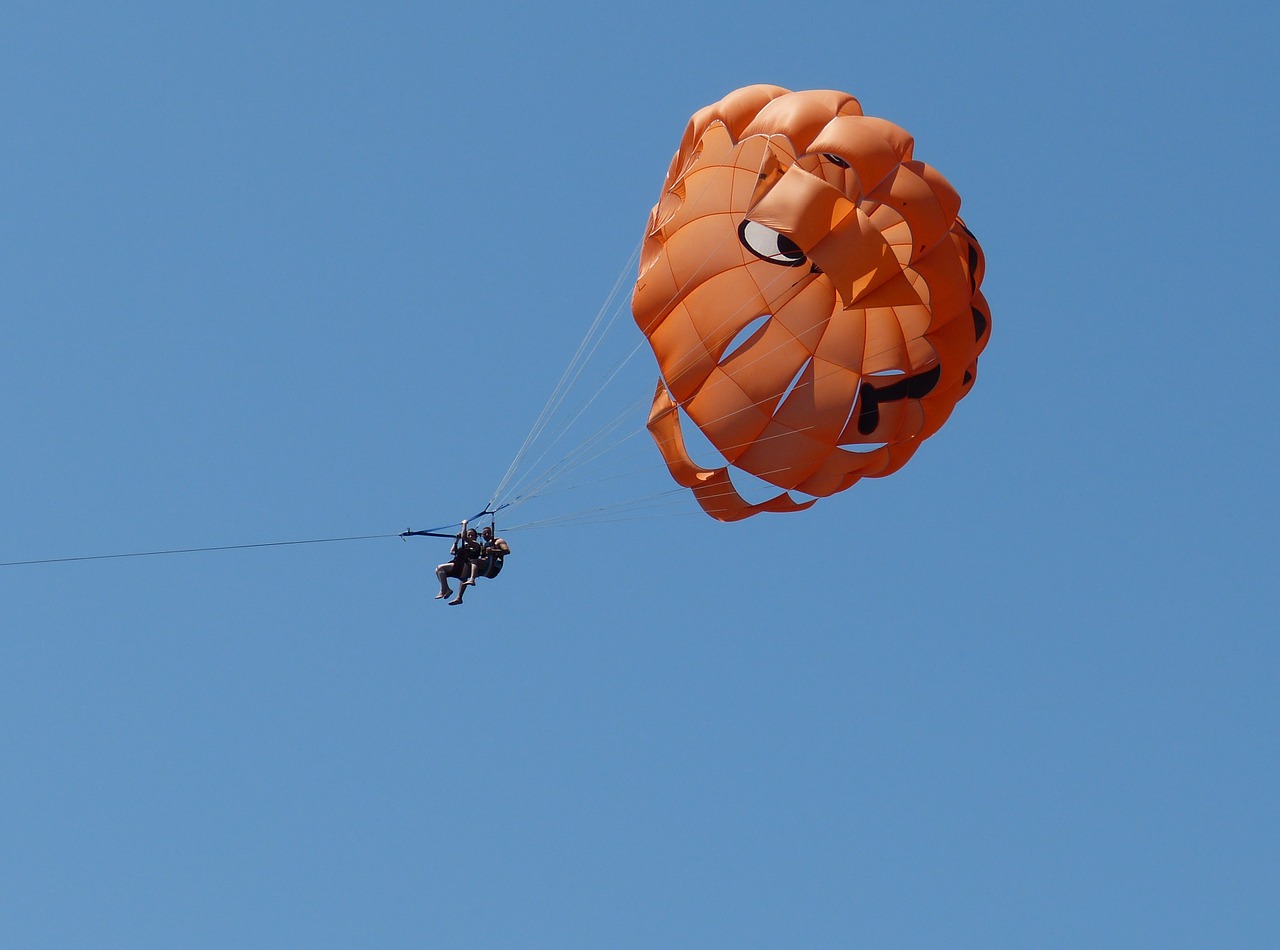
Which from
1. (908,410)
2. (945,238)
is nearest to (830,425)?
(908,410)

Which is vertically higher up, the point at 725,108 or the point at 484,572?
the point at 725,108

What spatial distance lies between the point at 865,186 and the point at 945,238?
0.93 m

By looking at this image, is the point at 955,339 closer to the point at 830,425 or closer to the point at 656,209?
the point at 830,425

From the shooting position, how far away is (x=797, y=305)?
23688 mm

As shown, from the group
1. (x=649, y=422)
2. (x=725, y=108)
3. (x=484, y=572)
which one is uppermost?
(x=725, y=108)

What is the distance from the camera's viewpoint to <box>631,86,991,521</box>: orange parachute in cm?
2217

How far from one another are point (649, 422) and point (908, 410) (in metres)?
2.69

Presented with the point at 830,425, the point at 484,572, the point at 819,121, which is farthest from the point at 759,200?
the point at 484,572

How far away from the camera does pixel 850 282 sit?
869 inches

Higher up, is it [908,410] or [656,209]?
[656,209]

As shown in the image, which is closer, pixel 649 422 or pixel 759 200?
pixel 759 200

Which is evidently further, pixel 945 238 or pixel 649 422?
pixel 649 422

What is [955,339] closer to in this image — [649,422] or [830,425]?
[830,425]

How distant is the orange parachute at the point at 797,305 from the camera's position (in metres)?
22.2
